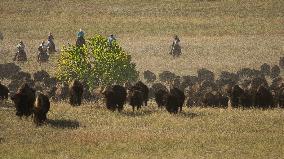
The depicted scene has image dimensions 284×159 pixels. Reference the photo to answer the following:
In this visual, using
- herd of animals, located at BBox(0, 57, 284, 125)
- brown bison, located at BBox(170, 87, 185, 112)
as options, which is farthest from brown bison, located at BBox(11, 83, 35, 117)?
brown bison, located at BBox(170, 87, 185, 112)

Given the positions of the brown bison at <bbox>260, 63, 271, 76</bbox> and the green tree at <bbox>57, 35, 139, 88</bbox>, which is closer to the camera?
the green tree at <bbox>57, 35, 139, 88</bbox>

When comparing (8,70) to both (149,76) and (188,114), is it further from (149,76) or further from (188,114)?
(188,114)

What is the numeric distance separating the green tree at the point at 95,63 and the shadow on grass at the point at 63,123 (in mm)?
11683

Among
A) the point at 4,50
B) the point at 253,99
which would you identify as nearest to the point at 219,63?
the point at 4,50

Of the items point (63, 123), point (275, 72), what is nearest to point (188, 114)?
point (63, 123)

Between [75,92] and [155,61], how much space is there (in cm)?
2904

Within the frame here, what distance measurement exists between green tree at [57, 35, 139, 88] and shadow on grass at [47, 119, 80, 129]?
11683 millimetres

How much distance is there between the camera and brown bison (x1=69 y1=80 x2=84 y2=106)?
30797mm

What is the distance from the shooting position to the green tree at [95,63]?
37.5 meters

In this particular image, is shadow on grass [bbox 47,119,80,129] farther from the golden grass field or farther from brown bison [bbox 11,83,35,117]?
brown bison [bbox 11,83,35,117]

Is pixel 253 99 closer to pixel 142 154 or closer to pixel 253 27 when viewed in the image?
pixel 142 154

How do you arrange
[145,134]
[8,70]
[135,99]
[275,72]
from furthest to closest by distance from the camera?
[275,72] → [8,70] → [135,99] → [145,134]

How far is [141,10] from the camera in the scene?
93.4 meters

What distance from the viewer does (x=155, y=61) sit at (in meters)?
59.4
